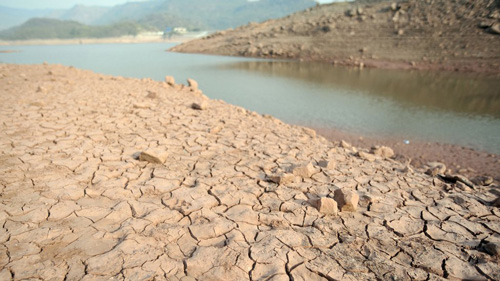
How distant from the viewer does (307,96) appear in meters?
9.47

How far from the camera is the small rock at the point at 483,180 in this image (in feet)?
12.1

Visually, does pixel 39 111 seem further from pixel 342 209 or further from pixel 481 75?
Answer: pixel 481 75

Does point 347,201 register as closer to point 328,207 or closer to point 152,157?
point 328,207

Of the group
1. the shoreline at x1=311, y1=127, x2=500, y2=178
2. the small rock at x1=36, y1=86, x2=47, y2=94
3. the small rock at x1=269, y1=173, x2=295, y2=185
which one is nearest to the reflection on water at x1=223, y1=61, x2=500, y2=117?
the shoreline at x1=311, y1=127, x2=500, y2=178

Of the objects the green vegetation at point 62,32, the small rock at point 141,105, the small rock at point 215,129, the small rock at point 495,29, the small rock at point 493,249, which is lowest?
the small rock at point 493,249

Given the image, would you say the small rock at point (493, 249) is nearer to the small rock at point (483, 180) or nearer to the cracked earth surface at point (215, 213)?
the cracked earth surface at point (215, 213)

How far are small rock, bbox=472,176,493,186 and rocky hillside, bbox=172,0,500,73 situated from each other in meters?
13.3

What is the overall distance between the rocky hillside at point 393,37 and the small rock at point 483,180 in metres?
13.3

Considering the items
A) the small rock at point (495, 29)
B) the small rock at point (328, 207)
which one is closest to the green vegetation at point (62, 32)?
the small rock at point (495, 29)

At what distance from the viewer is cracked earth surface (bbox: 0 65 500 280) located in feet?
5.07

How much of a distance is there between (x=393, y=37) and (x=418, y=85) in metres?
8.72

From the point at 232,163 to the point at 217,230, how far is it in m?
1.18

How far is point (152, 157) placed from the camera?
277 centimetres

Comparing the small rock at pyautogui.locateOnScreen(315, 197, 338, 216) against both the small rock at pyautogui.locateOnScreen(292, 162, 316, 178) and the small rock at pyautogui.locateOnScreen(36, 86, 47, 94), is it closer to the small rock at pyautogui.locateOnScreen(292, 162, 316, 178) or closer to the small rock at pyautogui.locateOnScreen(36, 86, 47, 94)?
the small rock at pyautogui.locateOnScreen(292, 162, 316, 178)
